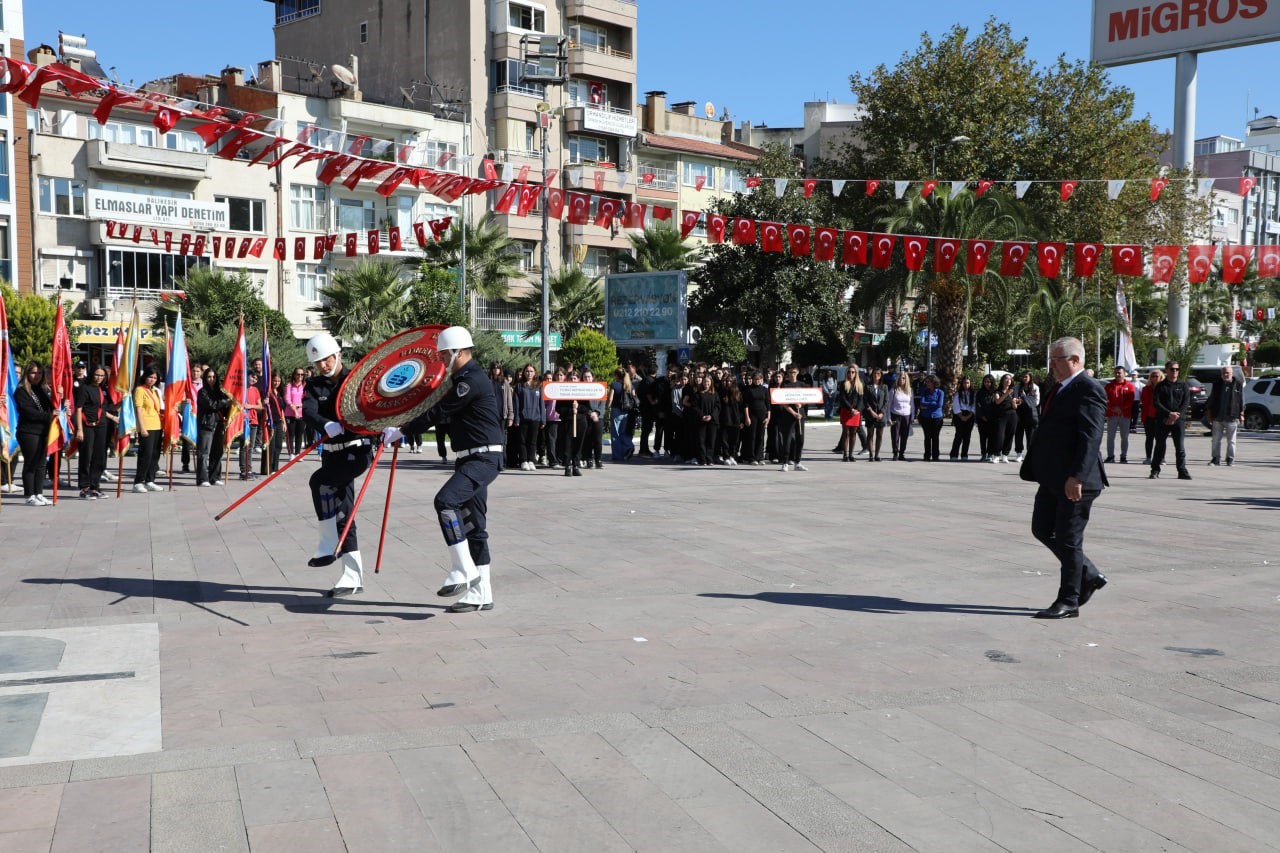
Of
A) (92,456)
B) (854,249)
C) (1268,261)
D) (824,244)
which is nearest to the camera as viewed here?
(92,456)

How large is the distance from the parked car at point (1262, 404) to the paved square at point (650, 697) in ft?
76.4

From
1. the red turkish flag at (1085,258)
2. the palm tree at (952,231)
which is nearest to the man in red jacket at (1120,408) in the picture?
the red turkish flag at (1085,258)

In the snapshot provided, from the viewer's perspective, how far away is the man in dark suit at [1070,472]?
24.0 ft

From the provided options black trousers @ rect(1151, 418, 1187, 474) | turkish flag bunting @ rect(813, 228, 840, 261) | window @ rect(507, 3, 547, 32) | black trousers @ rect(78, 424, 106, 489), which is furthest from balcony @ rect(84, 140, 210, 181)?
black trousers @ rect(1151, 418, 1187, 474)

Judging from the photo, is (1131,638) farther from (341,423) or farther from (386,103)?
(386,103)

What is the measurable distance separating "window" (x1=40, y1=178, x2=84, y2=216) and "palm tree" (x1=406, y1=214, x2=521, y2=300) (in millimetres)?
11905

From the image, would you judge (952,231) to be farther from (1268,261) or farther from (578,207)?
(578,207)

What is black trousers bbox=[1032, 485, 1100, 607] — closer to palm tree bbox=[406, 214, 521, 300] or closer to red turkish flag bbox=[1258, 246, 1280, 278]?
red turkish flag bbox=[1258, 246, 1280, 278]

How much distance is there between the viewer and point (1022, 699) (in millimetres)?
5570

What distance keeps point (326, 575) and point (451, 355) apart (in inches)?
90.0

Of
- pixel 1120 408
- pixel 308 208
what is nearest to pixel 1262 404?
pixel 1120 408

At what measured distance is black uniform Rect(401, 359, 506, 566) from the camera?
7598 millimetres

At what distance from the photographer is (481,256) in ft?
141

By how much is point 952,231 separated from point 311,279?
26234mm
